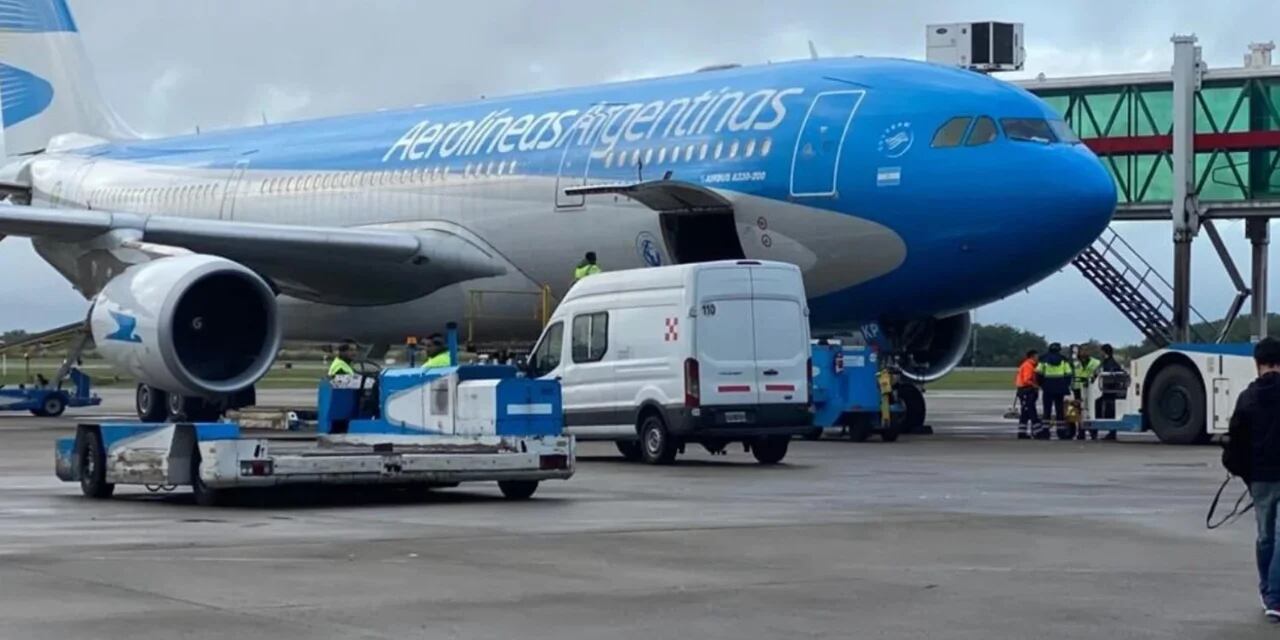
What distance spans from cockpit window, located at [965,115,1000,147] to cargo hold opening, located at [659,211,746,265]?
2974mm

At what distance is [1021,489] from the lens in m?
16.4

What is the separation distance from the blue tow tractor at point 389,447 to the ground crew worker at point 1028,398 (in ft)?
36.2

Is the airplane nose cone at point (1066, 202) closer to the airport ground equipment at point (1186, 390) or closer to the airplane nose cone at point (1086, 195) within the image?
the airplane nose cone at point (1086, 195)

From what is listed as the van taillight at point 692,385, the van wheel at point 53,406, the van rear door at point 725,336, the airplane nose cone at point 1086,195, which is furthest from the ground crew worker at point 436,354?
the van wheel at point 53,406

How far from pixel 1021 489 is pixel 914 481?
44.6 inches

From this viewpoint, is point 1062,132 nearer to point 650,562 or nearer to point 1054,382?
point 1054,382

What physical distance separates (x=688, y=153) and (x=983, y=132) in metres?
3.41

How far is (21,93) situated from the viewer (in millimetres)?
35656

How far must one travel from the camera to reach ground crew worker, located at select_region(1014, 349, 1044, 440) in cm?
2648

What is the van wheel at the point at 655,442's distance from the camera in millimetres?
19641

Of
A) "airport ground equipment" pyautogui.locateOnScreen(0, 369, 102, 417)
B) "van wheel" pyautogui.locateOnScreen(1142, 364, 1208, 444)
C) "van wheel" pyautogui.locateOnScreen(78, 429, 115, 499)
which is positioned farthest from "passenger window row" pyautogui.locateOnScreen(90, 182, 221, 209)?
"van wheel" pyautogui.locateOnScreen(78, 429, 115, 499)

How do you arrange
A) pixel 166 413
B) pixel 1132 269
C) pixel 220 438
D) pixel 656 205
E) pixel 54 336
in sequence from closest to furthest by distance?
pixel 220 438 < pixel 656 205 < pixel 166 413 < pixel 1132 269 < pixel 54 336

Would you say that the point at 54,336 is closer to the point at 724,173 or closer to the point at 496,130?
the point at 496,130

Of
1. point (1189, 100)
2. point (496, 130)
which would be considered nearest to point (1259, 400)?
point (496, 130)
